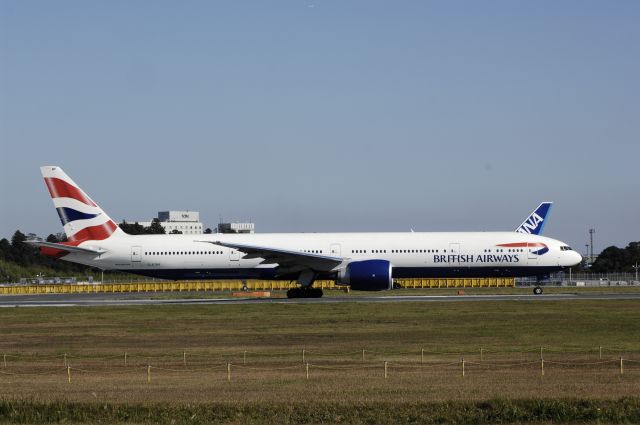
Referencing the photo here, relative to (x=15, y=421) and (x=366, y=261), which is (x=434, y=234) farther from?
(x=15, y=421)

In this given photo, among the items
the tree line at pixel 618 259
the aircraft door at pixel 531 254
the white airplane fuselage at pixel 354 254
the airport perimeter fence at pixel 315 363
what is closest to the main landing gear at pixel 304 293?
the white airplane fuselage at pixel 354 254

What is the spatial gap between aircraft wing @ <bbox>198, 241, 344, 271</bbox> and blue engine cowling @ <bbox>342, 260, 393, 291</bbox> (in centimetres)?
188

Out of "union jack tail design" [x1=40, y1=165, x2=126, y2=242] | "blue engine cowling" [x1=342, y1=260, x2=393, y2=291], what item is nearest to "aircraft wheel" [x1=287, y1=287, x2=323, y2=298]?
"blue engine cowling" [x1=342, y1=260, x2=393, y2=291]

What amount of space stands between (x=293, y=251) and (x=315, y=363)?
96.3ft

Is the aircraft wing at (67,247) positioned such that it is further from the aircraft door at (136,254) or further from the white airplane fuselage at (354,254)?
the aircraft door at (136,254)

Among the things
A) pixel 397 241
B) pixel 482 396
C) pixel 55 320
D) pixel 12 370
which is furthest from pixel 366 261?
pixel 482 396

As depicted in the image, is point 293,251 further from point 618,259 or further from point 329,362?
point 618,259

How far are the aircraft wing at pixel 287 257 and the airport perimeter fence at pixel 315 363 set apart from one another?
23520mm

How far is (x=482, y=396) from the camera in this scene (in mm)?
22688

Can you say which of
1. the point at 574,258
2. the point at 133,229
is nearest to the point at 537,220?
the point at 574,258

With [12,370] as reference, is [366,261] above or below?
above

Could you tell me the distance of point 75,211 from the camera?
63688 millimetres

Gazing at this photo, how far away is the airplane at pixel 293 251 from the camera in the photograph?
6094cm

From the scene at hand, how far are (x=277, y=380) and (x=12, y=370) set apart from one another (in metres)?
9.39
